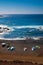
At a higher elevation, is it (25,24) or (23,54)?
(25,24)

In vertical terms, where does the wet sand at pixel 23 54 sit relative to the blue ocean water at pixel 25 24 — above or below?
below

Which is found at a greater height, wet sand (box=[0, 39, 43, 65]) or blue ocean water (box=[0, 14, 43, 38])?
blue ocean water (box=[0, 14, 43, 38])

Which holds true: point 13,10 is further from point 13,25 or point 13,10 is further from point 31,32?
point 31,32

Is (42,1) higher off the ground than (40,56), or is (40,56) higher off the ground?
(42,1)

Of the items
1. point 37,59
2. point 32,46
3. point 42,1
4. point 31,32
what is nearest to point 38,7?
point 42,1
